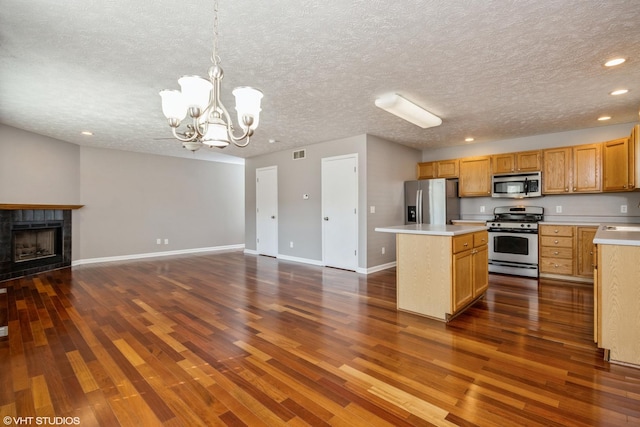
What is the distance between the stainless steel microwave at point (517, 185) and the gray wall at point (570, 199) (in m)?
0.36

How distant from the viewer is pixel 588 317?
117 inches

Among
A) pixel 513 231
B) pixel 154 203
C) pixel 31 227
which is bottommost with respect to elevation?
pixel 513 231

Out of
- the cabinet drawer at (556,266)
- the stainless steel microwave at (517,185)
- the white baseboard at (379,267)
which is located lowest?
the white baseboard at (379,267)

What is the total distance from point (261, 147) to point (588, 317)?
5568 mm

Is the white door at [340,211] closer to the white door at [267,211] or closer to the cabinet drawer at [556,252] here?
the white door at [267,211]

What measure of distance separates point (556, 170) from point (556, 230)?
3.28 ft

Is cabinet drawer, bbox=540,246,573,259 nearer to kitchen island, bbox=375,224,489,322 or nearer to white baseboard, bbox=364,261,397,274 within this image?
kitchen island, bbox=375,224,489,322

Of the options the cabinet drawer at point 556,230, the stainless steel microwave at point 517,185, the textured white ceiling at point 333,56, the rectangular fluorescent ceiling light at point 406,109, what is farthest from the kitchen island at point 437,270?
the stainless steel microwave at point 517,185

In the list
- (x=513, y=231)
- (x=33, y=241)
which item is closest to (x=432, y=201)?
(x=513, y=231)

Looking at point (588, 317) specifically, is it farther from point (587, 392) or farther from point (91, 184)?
point (91, 184)

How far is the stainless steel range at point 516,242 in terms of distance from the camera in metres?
4.76

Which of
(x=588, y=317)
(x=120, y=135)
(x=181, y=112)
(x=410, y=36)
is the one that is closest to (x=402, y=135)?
(x=410, y=36)

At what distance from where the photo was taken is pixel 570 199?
4.99m

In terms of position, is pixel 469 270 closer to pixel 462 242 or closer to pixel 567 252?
pixel 462 242
